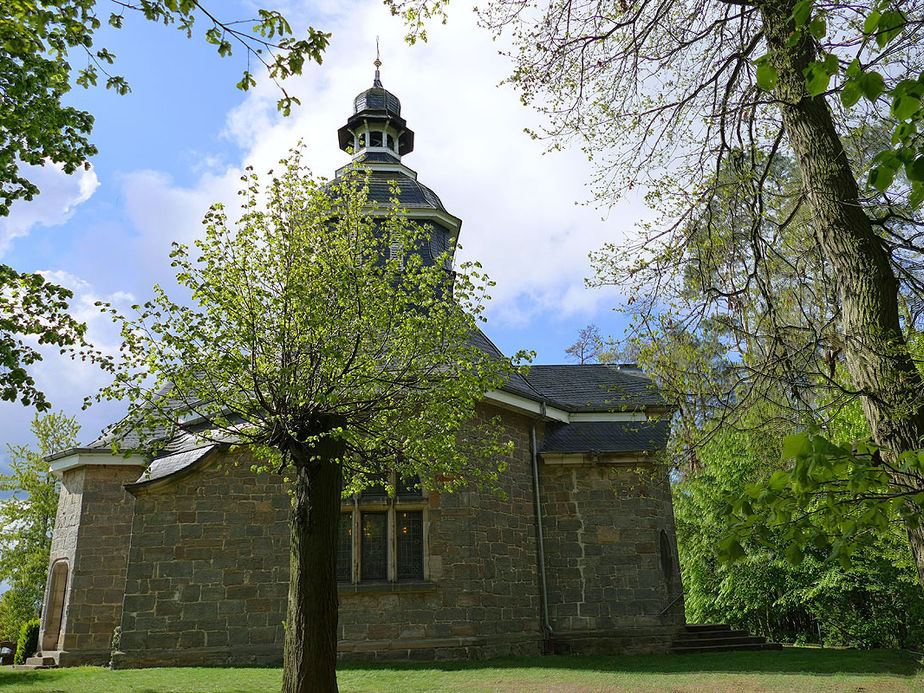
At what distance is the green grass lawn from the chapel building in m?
0.90

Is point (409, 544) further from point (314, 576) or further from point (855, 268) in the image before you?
point (855, 268)

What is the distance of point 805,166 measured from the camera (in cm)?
533

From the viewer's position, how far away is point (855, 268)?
492 centimetres

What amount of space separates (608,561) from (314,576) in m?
7.99

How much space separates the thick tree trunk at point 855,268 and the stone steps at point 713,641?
1010 cm

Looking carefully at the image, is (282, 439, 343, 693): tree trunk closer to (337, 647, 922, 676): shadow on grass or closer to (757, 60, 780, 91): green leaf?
(337, 647, 922, 676): shadow on grass

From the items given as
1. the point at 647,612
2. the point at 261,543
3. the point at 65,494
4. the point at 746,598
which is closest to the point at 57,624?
the point at 65,494

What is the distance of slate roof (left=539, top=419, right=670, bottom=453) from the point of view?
14.4 meters

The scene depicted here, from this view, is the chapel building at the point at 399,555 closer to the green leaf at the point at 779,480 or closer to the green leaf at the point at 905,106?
the green leaf at the point at 779,480

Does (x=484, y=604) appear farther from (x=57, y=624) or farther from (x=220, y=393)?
(x=57, y=624)

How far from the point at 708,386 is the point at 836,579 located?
14690 mm

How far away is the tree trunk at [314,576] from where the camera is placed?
707cm

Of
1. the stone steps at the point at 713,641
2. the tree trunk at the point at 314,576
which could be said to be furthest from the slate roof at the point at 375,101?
the stone steps at the point at 713,641

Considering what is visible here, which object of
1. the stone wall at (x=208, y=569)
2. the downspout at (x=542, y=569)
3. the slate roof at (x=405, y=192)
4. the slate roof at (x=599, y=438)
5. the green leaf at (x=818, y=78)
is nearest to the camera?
the green leaf at (x=818, y=78)
